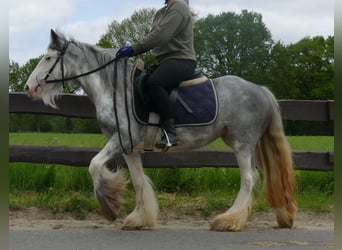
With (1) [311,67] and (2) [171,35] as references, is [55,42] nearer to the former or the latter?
(2) [171,35]

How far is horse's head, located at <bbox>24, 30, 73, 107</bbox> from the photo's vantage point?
667cm

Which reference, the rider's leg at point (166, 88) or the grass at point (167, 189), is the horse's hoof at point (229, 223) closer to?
the grass at point (167, 189)

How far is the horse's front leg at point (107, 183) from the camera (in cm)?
629

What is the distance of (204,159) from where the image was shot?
8023 mm

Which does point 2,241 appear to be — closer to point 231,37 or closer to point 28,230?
point 28,230

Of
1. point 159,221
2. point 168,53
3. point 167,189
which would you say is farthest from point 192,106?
point 167,189

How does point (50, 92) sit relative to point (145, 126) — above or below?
above

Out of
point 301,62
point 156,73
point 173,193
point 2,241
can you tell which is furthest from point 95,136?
point 301,62

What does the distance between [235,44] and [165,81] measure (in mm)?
48086

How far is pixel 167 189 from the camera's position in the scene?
27.7 ft

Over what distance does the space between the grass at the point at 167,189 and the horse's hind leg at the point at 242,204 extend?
480 millimetres

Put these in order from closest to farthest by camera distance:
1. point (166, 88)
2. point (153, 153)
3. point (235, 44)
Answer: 1. point (166, 88)
2. point (153, 153)
3. point (235, 44)

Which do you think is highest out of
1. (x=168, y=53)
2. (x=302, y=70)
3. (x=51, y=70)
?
(x=302, y=70)

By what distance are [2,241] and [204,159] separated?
5.27 m
